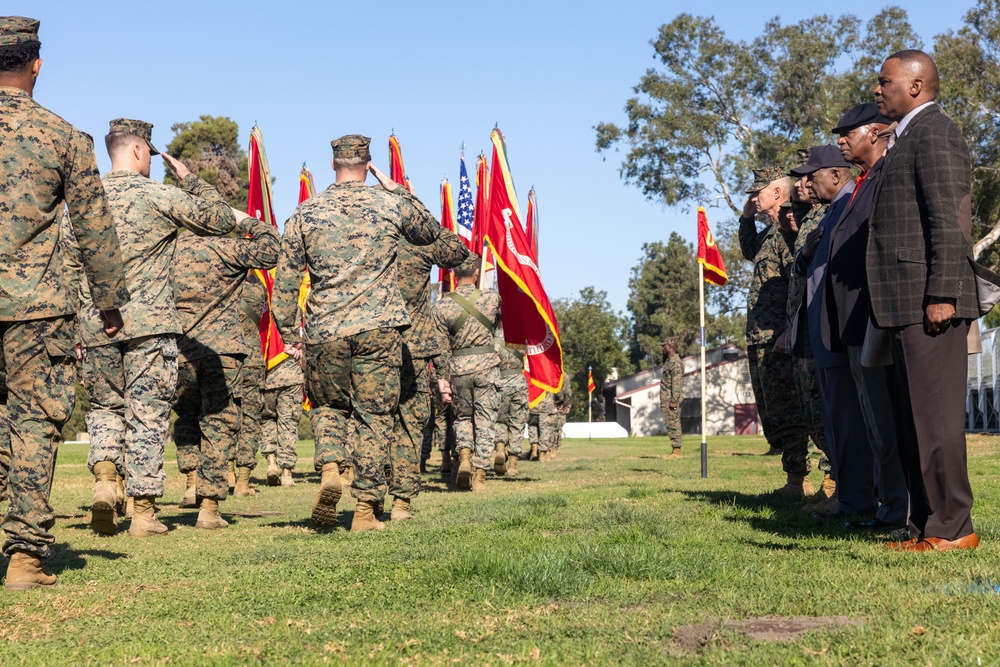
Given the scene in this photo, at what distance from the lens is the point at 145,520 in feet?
26.6

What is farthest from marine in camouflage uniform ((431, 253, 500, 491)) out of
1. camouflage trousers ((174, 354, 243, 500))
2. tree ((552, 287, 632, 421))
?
tree ((552, 287, 632, 421))

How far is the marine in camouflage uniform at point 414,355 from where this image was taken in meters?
8.87

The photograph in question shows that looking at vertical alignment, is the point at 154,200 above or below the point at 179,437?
above

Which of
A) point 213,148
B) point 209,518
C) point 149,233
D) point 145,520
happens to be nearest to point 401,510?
point 209,518

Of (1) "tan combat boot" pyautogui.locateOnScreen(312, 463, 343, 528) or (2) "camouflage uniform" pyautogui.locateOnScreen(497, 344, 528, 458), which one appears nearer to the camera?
(1) "tan combat boot" pyautogui.locateOnScreen(312, 463, 343, 528)

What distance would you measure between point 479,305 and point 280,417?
3.56 meters

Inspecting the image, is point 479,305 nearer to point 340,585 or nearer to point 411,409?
point 411,409

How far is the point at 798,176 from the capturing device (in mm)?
8852

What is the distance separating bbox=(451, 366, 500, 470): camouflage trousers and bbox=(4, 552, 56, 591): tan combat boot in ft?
25.5

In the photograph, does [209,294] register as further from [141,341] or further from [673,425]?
[673,425]

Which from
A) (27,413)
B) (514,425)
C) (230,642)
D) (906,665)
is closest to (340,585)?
(230,642)

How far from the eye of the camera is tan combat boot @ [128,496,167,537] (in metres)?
8.05

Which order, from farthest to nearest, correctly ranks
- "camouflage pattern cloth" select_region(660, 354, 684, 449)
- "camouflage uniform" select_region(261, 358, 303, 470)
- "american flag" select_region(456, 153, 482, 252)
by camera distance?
"camouflage pattern cloth" select_region(660, 354, 684, 449) < "american flag" select_region(456, 153, 482, 252) < "camouflage uniform" select_region(261, 358, 303, 470)

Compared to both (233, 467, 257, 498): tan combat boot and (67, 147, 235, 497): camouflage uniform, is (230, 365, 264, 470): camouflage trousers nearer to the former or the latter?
(233, 467, 257, 498): tan combat boot
